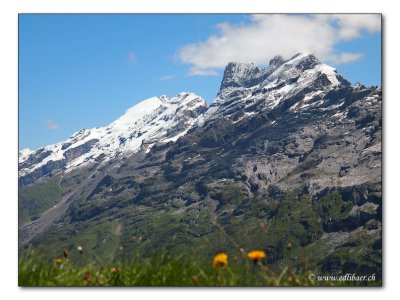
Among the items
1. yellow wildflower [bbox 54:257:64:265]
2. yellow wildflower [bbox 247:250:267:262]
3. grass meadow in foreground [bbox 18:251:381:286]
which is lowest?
grass meadow in foreground [bbox 18:251:381:286]

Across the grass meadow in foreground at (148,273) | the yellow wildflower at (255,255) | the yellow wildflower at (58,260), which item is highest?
the yellow wildflower at (255,255)

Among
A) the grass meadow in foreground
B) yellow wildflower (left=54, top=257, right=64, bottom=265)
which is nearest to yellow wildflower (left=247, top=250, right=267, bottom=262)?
the grass meadow in foreground

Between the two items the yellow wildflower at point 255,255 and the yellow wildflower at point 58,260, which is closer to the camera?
the yellow wildflower at point 255,255

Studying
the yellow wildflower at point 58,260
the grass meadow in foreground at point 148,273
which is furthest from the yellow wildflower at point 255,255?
the yellow wildflower at point 58,260

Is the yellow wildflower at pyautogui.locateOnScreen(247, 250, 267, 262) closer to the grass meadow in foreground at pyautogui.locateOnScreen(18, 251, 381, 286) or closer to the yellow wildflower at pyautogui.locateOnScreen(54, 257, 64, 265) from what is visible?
the grass meadow in foreground at pyautogui.locateOnScreen(18, 251, 381, 286)

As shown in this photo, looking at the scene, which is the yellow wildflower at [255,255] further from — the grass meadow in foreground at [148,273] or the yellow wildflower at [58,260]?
the yellow wildflower at [58,260]

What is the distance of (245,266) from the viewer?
25.6 ft

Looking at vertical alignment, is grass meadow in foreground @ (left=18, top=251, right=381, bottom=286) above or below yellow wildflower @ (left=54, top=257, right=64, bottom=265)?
below

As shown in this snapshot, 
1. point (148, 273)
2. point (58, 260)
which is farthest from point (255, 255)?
point (58, 260)

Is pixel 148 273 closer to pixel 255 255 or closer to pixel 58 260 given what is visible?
pixel 58 260
